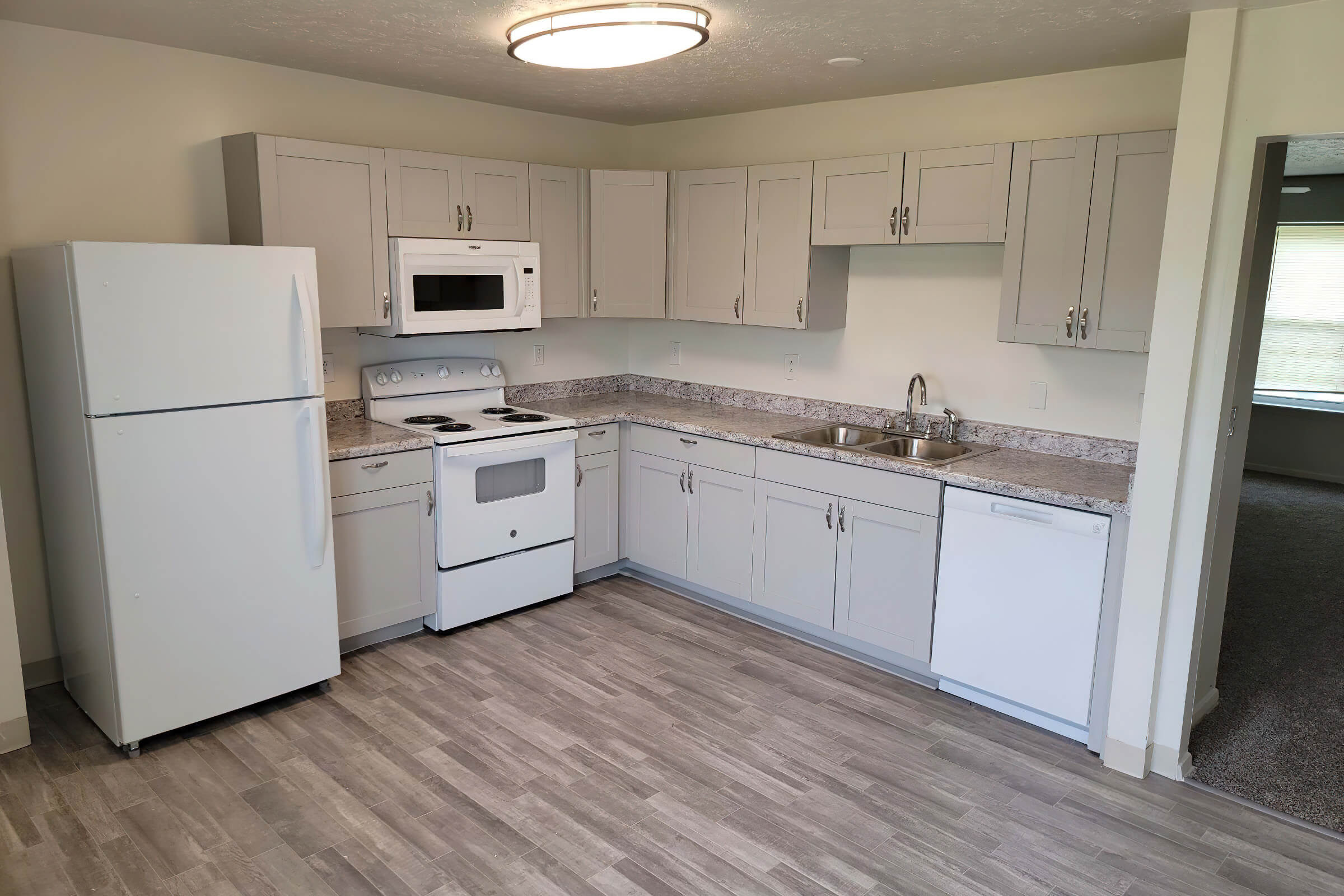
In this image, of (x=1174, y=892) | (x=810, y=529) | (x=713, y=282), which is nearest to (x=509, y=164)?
(x=713, y=282)

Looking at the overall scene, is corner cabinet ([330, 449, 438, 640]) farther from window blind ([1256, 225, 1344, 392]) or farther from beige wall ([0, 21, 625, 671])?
window blind ([1256, 225, 1344, 392])

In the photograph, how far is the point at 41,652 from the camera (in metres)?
3.34

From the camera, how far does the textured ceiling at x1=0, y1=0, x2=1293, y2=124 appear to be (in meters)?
2.63

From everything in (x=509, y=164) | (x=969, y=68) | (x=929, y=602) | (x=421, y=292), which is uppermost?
(x=969, y=68)

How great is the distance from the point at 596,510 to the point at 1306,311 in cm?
663

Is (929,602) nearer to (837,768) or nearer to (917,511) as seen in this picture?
(917,511)

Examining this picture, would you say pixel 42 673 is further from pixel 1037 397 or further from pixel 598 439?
pixel 1037 397

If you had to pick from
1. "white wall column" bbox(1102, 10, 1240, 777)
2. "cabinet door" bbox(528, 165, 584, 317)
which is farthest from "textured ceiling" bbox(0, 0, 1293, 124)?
"cabinet door" bbox(528, 165, 584, 317)

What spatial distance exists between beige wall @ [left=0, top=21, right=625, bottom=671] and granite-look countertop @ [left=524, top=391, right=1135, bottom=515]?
1804 millimetres

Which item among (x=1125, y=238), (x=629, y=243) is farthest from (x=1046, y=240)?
(x=629, y=243)

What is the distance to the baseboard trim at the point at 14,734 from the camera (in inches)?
113

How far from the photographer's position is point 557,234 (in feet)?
14.4

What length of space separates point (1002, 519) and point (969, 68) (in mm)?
1753

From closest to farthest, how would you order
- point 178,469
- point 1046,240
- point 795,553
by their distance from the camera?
point 178,469 < point 1046,240 < point 795,553
